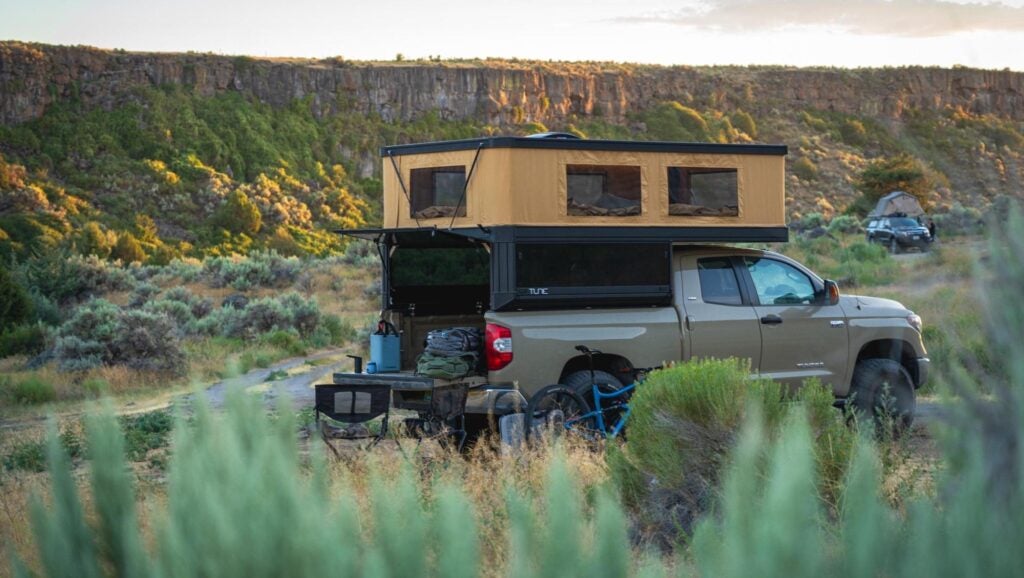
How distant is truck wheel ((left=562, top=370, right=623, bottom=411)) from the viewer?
31.8ft

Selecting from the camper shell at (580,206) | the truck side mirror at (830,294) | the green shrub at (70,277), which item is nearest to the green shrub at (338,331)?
the green shrub at (70,277)

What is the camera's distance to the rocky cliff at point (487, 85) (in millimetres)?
69812

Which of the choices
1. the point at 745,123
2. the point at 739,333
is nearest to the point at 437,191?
the point at 739,333

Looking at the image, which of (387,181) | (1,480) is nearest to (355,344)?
(387,181)

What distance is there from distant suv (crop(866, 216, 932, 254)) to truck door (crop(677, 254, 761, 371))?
31963 mm

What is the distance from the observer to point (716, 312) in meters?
10.3

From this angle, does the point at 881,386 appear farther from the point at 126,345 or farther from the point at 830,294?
the point at 126,345

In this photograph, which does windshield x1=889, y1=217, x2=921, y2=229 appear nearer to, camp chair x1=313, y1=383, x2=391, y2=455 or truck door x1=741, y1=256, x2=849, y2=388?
truck door x1=741, y1=256, x2=849, y2=388

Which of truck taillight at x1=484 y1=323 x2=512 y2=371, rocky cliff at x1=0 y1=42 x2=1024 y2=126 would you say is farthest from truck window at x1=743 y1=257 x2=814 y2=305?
rocky cliff at x1=0 y1=42 x2=1024 y2=126

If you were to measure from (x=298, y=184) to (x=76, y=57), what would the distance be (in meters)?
14.9

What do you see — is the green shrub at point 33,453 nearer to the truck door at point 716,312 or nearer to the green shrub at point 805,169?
the truck door at point 716,312

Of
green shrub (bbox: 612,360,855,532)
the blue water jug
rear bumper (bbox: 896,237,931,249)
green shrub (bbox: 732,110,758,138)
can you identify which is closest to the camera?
green shrub (bbox: 612,360,855,532)

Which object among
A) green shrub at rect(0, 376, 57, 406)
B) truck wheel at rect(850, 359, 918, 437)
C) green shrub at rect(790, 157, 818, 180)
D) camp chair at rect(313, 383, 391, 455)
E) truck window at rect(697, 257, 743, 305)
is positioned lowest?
green shrub at rect(0, 376, 57, 406)

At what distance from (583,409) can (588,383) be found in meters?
0.25
